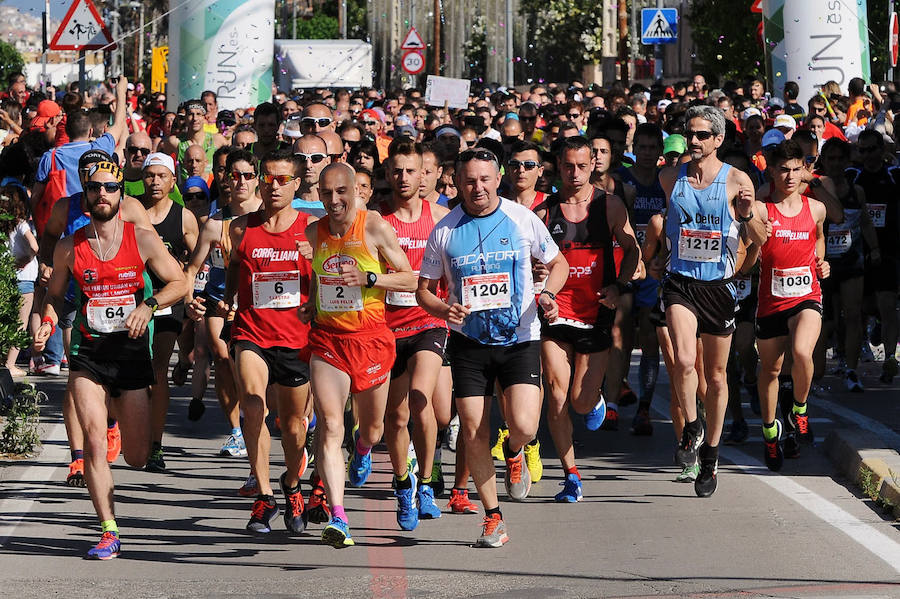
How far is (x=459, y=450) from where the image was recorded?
30.1ft

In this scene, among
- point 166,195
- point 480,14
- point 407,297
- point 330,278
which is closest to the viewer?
point 330,278

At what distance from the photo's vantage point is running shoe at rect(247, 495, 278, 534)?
27.9ft

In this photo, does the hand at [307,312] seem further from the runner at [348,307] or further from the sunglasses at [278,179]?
the sunglasses at [278,179]

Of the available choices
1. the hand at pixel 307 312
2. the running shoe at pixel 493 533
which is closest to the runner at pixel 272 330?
the hand at pixel 307 312

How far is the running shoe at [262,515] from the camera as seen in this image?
27.9ft

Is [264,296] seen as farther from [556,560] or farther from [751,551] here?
[751,551]

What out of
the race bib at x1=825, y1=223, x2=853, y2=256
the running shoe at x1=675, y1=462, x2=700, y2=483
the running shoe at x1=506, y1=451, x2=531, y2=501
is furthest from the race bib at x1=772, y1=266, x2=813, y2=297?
the race bib at x1=825, y1=223, x2=853, y2=256

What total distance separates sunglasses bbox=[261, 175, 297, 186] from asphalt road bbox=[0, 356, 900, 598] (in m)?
1.77

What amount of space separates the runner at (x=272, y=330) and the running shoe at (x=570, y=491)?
1.49 m

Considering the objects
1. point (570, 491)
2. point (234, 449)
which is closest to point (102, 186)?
point (570, 491)

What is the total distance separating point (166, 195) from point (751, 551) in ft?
15.8

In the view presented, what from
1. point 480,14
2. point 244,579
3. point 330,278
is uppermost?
point 480,14

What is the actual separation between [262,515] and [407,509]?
737mm

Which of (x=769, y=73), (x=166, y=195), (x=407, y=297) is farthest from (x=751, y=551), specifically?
(x=769, y=73)
